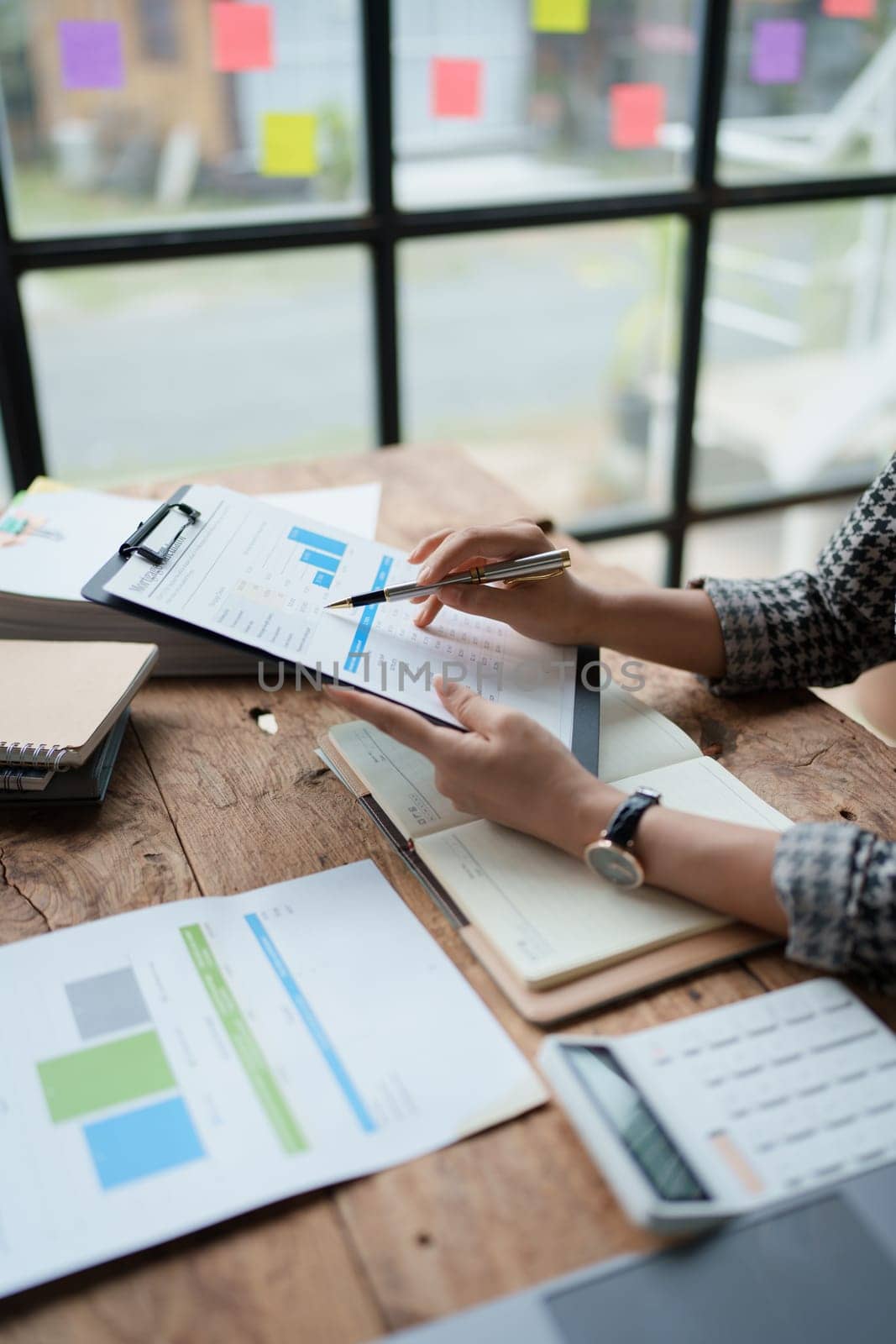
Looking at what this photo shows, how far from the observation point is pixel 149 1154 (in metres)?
0.62

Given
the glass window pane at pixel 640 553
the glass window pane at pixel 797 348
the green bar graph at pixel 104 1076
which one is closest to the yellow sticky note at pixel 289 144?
the glass window pane at pixel 797 348

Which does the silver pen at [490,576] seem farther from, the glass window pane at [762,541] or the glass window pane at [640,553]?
the glass window pane at [762,541]

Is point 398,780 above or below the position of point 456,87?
below

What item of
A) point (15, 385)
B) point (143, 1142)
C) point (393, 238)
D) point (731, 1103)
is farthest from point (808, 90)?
point (143, 1142)

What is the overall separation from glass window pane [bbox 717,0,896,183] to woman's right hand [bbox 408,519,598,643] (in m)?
1.61

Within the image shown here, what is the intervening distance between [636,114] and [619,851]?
193cm

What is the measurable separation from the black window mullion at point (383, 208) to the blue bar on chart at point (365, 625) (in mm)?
1200

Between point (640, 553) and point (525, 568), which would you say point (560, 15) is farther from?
point (525, 568)

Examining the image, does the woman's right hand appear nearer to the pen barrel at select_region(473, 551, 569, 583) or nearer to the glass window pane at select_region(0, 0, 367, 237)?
the pen barrel at select_region(473, 551, 569, 583)

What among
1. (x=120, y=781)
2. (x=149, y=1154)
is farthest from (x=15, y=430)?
(x=149, y=1154)

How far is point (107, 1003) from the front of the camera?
0.72 m

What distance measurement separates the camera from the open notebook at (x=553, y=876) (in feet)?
2.39

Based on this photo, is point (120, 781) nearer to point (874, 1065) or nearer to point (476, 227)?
point (874, 1065)

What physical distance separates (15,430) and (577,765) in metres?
1.54
